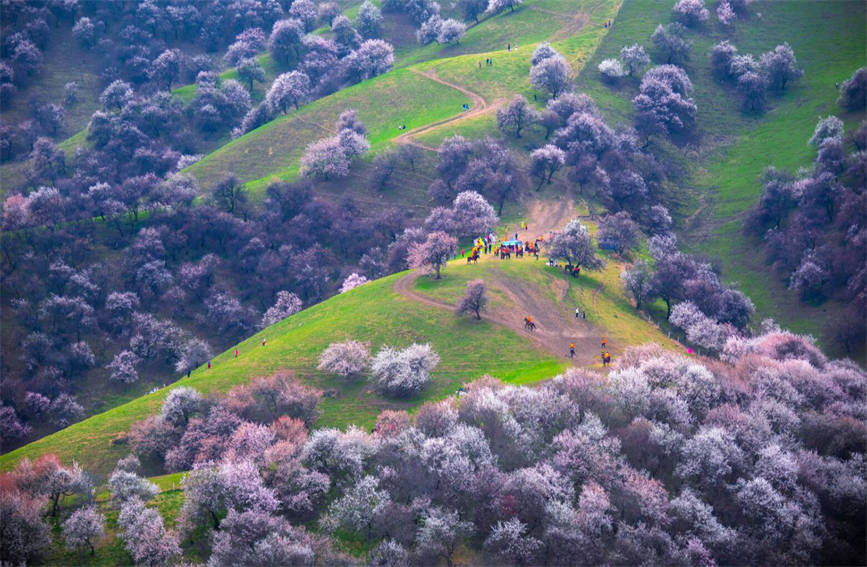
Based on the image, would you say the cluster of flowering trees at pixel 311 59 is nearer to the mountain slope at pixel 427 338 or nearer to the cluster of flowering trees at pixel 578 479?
the mountain slope at pixel 427 338

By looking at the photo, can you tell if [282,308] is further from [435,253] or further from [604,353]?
[604,353]

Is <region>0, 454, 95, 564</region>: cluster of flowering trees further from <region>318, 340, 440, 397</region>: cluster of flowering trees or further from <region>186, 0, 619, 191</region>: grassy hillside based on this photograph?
<region>186, 0, 619, 191</region>: grassy hillside

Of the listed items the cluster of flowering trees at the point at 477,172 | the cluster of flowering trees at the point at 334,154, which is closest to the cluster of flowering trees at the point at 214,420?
the cluster of flowering trees at the point at 477,172

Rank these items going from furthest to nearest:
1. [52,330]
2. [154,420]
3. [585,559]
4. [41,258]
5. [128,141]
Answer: [128,141]
[41,258]
[52,330]
[154,420]
[585,559]

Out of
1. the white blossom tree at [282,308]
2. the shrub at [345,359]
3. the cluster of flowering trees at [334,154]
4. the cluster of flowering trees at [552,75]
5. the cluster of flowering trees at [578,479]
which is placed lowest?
the white blossom tree at [282,308]

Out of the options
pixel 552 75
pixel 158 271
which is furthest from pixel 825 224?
pixel 158 271

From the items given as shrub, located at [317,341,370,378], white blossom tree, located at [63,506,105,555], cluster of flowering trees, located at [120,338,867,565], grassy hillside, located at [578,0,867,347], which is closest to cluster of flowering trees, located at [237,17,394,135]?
grassy hillside, located at [578,0,867,347]

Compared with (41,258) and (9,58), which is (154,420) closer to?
(41,258)

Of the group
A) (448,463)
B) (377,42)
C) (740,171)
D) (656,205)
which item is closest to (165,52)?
(377,42)
